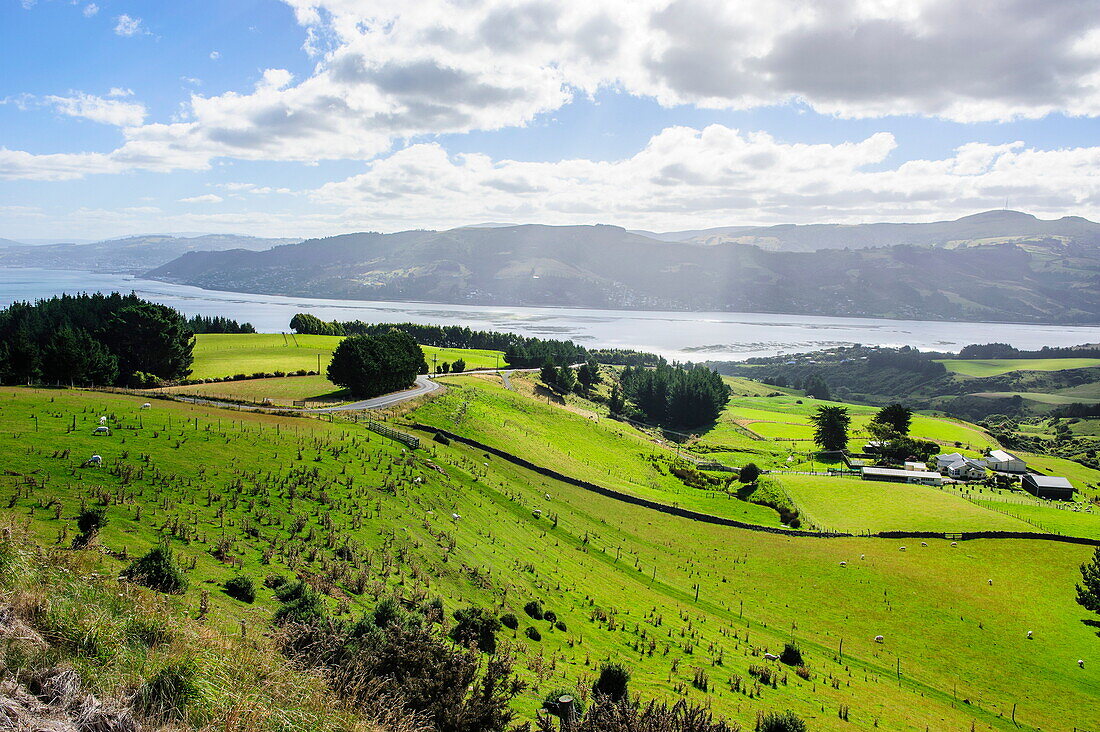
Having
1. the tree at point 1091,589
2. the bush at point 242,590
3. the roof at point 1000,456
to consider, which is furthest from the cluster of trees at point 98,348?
the roof at point 1000,456

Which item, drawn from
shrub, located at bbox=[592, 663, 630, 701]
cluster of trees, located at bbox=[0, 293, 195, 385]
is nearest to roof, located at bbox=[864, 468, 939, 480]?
shrub, located at bbox=[592, 663, 630, 701]

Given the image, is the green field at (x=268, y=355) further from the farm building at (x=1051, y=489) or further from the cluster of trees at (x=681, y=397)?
the farm building at (x=1051, y=489)

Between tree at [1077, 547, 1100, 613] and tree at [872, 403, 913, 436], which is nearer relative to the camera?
tree at [1077, 547, 1100, 613]

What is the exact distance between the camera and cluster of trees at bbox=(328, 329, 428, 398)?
62438mm

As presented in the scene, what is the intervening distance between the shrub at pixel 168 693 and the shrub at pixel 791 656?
2536cm

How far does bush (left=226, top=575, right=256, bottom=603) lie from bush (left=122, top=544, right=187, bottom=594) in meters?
1.51

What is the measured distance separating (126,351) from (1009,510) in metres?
97.0

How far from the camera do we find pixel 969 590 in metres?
36.9

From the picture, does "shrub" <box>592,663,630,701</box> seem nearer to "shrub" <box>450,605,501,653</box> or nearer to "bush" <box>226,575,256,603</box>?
"shrub" <box>450,605,501,653</box>

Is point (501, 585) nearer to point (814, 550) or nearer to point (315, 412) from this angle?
point (814, 550)

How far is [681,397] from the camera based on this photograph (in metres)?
109

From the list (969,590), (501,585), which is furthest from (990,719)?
(501,585)

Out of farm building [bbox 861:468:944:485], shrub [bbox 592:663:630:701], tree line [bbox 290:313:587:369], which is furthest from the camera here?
tree line [bbox 290:313:587:369]

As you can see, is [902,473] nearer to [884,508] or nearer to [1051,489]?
[1051,489]
